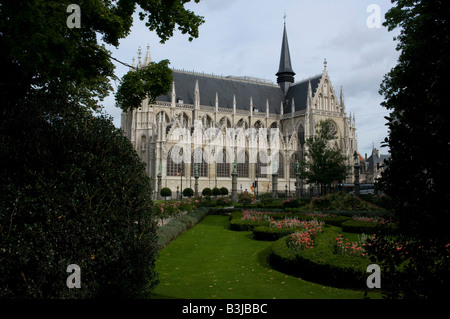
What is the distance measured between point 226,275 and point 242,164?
40.2 meters

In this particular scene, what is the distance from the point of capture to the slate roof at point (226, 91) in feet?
181

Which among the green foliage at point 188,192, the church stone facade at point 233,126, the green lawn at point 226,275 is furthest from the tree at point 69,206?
the green foliage at point 188,192

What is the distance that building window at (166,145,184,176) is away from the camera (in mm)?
42500

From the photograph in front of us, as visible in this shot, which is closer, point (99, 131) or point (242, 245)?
point (99, 131)

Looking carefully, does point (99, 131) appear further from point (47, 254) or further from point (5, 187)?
point (47, 254)

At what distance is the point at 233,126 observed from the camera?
55.6m

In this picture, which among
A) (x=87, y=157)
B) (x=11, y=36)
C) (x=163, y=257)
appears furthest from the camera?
(x=163, y=257)

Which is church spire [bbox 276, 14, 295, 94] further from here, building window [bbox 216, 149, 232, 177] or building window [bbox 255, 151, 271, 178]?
building window [bbox 216, 149, 232, 177]

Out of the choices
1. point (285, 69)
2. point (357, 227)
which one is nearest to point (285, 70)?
point (285, 69)

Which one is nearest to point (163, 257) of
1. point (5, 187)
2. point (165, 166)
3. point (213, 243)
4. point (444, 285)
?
point (213, 243)

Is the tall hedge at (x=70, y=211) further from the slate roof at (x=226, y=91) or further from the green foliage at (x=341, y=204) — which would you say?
the slate roof at (x=226, y=91)

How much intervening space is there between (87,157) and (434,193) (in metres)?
4.48
